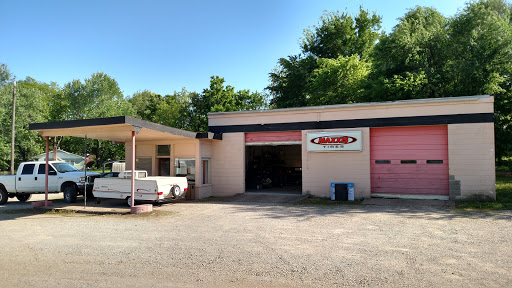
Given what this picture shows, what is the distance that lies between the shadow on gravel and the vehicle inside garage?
6.35 m

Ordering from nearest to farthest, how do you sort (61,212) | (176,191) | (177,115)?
(61,212) < (176,191) < (177,115)

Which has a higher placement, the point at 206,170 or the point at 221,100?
the point at 221,100

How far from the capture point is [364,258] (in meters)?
6.28

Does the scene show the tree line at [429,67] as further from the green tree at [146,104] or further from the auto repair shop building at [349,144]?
the green tree at [146,104]

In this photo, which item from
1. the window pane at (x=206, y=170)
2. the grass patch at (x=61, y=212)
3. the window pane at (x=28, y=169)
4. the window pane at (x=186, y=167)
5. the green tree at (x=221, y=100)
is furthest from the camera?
the green tree at (x=221, y=100)

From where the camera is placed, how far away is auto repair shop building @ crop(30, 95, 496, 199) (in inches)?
537

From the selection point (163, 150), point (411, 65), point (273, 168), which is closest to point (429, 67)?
point (411, 65)

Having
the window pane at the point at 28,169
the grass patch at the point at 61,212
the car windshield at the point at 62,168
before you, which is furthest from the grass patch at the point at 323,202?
the window pane at the point at 28,169

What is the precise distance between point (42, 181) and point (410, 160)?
671 inches

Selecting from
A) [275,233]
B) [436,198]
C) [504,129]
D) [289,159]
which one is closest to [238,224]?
[275,233]

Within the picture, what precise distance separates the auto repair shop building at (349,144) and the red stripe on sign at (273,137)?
0.17ft

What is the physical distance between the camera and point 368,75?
83.6ft

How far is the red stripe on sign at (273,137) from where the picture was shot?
55.3 ft

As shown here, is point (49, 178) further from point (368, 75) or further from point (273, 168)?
point (368, 75)
